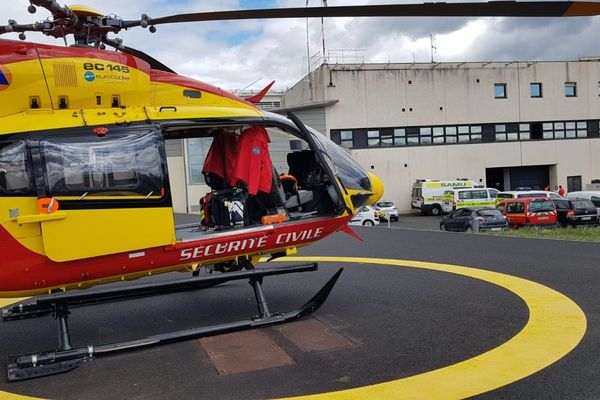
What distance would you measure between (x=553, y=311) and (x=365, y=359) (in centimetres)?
275

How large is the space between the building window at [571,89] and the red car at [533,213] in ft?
79.0

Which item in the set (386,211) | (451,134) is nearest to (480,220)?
(386,211)

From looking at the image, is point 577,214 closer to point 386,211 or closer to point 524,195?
point 524,195

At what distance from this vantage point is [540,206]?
66.9 ft

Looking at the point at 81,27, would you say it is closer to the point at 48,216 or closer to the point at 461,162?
the point at 48,216

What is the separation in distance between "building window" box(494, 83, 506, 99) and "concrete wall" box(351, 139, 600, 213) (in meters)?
3.70

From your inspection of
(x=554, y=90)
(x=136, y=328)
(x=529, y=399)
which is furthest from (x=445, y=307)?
(x=554, y=90)

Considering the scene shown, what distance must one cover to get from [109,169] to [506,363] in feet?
13.7

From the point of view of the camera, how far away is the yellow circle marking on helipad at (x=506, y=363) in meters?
4.11

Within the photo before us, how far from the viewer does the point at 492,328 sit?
564 cm

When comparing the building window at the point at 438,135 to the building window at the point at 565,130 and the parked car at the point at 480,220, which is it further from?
the parked car at the point at 480,220

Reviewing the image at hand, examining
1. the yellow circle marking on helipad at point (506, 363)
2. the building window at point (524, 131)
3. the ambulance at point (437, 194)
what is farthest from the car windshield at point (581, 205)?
the building window at point (524, 131)

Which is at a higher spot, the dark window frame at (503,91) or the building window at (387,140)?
the dark window frame at (503,91)

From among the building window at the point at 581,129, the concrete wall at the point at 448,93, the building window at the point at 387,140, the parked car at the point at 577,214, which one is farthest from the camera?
the building window at the point at 581,129
